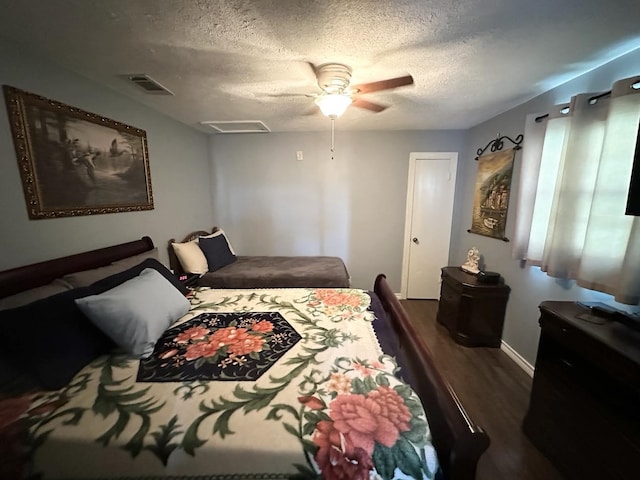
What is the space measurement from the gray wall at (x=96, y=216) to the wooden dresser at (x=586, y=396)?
10.3 ft

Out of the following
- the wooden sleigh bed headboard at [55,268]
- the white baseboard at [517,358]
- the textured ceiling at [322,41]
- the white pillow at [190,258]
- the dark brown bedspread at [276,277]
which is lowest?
the white baseboard at [517,358]

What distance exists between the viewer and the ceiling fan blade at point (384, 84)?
4.97 feet

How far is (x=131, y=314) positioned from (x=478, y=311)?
2889 mm

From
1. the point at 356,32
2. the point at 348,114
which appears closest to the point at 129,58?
the point at 356,32

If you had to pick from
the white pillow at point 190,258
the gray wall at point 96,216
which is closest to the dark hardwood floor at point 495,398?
the white pillow at point 190,258

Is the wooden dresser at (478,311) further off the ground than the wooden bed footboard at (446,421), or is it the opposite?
the wooden bed footboard at (446,421)

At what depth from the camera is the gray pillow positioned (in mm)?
1224

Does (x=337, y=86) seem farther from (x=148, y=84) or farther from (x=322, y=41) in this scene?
(x=148, y=84)

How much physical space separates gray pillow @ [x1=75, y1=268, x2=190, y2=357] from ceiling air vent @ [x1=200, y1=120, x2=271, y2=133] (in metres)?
2.21

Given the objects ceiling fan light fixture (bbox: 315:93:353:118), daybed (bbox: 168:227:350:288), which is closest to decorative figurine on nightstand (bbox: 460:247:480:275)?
daybed (bbox: 168:227:350:288)

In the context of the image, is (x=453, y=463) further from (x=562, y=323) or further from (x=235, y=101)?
(x=235, y=101)

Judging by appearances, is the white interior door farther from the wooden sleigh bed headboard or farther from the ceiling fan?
the wooden sleigh bed headboard

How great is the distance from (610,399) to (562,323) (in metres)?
0.37

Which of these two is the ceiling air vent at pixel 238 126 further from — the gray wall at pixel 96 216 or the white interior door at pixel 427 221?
the white interior door at pixel 427 221
